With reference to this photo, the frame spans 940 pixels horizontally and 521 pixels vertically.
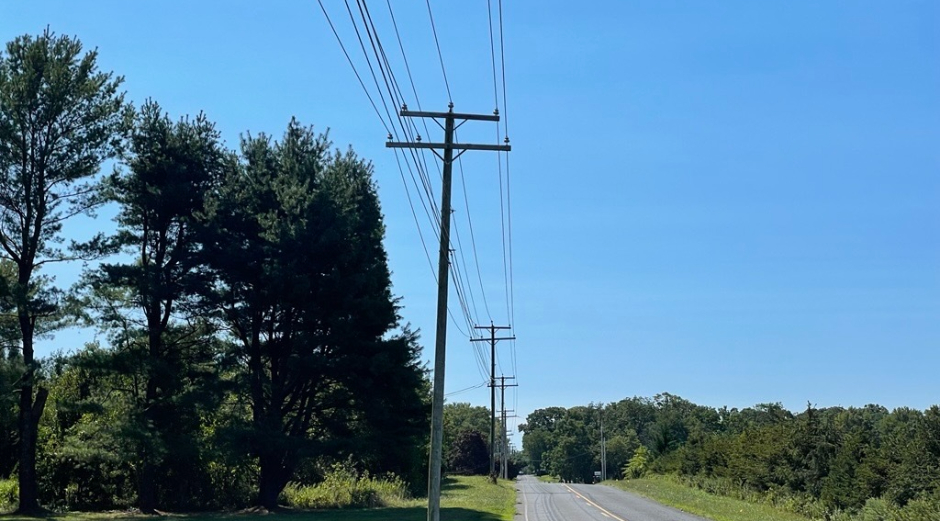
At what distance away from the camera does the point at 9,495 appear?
31953mm

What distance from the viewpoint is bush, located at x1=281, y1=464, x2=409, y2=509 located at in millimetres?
36656

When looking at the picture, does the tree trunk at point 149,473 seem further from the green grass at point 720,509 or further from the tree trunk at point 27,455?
the green grass at point 720,509

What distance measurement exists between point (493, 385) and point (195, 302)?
110 ft

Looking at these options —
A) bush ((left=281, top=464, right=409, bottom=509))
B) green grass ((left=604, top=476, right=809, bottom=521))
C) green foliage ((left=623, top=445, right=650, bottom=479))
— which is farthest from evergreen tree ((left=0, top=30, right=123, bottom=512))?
green foliage ((left=623, top=445, right=650, bottom=479))

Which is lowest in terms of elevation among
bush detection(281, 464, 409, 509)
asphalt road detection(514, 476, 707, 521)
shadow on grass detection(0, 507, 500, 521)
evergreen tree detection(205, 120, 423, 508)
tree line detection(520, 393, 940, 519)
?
shadow on grass detection(0, 507, 500, 521)

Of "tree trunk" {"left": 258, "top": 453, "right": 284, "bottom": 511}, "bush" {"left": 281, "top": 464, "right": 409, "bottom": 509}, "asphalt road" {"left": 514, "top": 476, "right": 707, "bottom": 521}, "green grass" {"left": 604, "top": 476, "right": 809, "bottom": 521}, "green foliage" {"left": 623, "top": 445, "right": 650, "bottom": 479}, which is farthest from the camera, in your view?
"green foliage" {"left": 623, "top": 445, "right": 650, "bottom": 479}

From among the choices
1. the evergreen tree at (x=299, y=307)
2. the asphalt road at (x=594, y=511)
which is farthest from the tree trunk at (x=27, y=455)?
the asphalt road at (x=594, y=511)

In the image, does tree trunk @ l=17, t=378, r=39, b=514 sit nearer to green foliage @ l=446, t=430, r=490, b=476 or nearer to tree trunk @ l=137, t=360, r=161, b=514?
tree trunk @ l=137, t=360, r=161, b=514

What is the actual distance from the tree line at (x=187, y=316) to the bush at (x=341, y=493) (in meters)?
2.09

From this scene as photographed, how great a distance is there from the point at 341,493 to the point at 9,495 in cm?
1295

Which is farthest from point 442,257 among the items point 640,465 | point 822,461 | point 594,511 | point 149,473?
point 640,465

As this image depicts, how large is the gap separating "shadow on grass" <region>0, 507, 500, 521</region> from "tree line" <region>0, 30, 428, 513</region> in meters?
1.83

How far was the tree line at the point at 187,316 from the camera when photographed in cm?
3114

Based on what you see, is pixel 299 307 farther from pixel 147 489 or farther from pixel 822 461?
pixel 822 461
